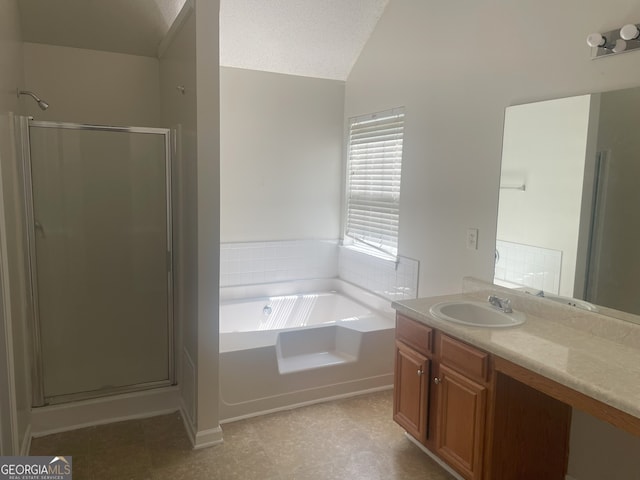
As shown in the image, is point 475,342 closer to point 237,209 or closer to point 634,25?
point 634,25

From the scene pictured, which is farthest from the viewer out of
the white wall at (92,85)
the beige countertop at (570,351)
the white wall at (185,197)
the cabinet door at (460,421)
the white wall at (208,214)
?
the white wall at (92,85)

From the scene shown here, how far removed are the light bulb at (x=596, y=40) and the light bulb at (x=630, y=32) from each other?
9cm

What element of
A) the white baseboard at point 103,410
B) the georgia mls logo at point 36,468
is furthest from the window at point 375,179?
the georgia mls logo at point 36,468

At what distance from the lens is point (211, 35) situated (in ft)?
7.86

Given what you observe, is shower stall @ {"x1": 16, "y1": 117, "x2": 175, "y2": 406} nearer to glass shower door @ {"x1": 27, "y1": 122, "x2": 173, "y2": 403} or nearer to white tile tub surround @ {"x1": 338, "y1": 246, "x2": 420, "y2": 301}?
glass shower door @ {"x1": 27, "y1": 122, "x2": 173, "y2": 403}

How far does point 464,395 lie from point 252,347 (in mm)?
1328

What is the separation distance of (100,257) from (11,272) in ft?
2.09

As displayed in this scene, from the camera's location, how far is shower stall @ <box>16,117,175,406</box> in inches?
107

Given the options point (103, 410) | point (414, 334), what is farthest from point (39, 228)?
point (414, 334)

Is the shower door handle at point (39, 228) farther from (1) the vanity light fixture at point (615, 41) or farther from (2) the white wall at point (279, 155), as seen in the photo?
(1) the vanity light fixture at point (615, 41)

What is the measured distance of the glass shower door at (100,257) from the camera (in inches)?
108

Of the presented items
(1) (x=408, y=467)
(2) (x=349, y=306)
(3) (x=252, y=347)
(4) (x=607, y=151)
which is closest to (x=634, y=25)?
(4) (x=607, y=151)

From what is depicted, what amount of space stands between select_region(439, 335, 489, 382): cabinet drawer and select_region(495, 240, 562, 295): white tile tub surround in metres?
0.55

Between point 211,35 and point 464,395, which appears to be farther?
point 211,35
